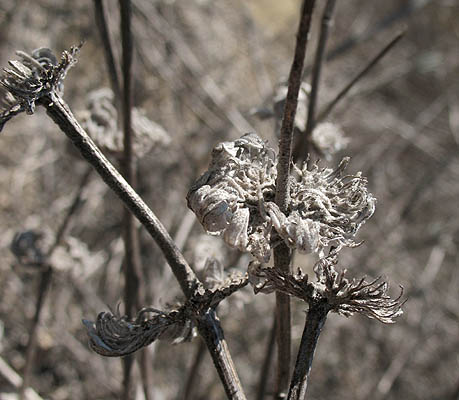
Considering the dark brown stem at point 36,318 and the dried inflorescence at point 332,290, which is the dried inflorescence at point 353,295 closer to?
the dried inflorescence at point 332,290

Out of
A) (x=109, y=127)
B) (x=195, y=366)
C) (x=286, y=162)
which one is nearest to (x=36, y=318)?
(x=195, y=366)

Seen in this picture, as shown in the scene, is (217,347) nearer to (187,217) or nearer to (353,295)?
(353,295)

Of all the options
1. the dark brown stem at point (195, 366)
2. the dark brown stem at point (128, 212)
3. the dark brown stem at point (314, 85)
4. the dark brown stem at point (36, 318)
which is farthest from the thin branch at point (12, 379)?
the dark brown stem at point (314, 85)

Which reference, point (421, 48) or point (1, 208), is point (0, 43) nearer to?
point (1, 208)

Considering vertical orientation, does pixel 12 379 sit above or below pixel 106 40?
below

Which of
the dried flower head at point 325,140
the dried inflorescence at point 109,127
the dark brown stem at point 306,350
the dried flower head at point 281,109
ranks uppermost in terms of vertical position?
the dried inflorescence at point 109,127

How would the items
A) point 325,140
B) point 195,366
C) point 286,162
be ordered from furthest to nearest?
1. point 195,366
2. point 325,140
3. point 286,162

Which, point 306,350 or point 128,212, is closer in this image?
point 306,350

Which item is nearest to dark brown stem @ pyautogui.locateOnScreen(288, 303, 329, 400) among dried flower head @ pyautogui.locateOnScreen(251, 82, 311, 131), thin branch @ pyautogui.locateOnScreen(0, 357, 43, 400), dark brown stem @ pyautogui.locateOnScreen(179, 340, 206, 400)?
dried flower head @ pyautogui.locateOnScreen(251, 82, 311, 131)
